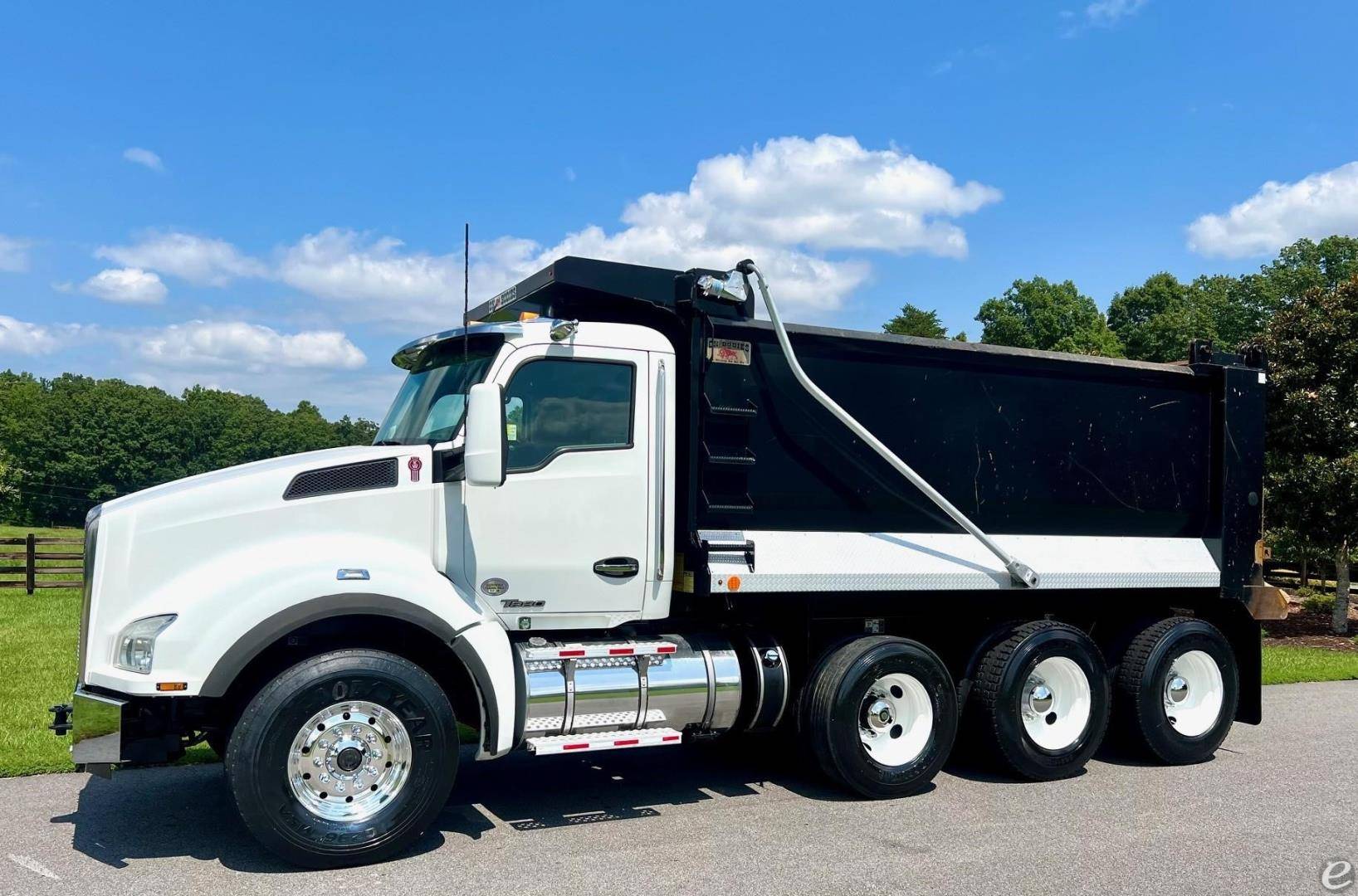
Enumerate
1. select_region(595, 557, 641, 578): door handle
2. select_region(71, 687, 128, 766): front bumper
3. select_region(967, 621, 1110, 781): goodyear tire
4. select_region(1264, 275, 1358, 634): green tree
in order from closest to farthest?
select_region(71, 687, 128, 766): front bumper → select_region(595, 557, 641, 578): door handle → select_region(967, 621, 1110, 781): goodyear tire → select_region(1264, 275, 1358, 634): green tree

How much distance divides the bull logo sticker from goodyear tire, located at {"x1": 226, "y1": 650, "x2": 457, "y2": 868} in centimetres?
260

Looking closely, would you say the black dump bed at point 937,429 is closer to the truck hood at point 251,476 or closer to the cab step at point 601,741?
the cab step at point 601,741

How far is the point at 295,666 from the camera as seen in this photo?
5570mm

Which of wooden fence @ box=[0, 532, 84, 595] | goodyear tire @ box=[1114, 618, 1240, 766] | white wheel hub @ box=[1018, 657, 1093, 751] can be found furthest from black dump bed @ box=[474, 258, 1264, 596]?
wooden fence @ box=[0, 532, 84, 595]

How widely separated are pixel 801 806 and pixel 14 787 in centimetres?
490

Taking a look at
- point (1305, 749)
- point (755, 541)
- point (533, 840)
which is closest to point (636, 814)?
point (533, 840)

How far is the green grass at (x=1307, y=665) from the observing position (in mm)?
13172

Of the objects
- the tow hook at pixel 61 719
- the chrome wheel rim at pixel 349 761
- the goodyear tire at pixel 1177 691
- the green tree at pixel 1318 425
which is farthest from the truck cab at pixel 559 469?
the green tree at pixel 1318 425

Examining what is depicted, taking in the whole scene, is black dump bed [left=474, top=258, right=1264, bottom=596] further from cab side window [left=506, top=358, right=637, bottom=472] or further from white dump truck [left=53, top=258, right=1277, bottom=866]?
cab side window [left=506, top=358, right=637, bottom=472]

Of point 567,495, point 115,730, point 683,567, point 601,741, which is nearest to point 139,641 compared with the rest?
point 115,730

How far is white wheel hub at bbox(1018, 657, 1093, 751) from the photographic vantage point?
303 inches

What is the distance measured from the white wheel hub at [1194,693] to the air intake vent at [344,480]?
6.00 m

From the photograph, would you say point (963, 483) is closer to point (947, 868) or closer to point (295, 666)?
point (947, 868)

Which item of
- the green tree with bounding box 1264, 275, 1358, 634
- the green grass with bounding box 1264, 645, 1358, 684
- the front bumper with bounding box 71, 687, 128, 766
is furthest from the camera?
the green tree with bounding box 1264, 275, 1358, 634
